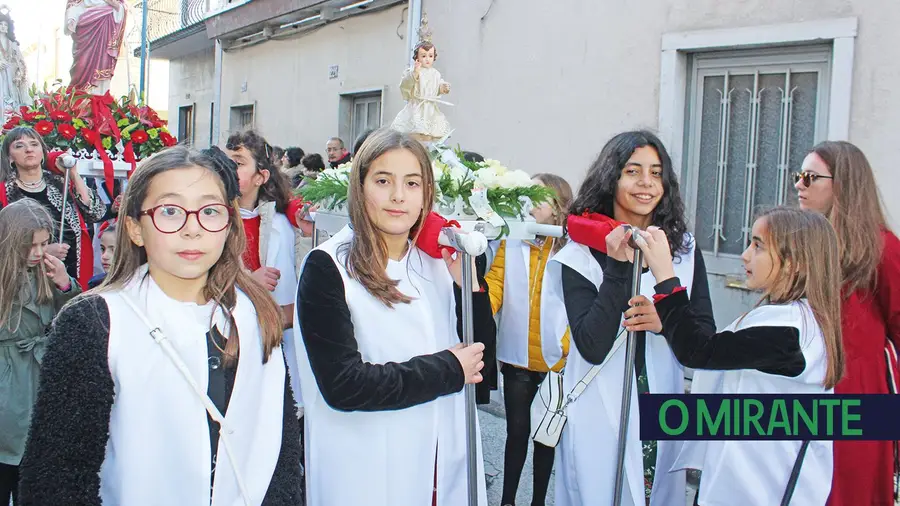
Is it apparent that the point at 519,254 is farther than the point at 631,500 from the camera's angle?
Yes

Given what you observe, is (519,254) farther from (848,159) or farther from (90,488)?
(90,488)

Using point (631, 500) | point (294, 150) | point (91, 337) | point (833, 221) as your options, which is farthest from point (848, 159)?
point (294, 150)

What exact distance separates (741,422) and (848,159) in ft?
3.78

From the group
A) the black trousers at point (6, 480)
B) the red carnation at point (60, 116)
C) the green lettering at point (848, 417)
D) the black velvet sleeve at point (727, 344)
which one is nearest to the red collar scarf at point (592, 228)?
the black velvet sleeve at point (727, 344)

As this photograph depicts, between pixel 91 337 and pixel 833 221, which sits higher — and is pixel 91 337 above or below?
below

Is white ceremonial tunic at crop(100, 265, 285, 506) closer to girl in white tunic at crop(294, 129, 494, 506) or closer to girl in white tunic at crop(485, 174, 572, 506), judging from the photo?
girl in white tunic at crop(294, 129, 494, 506)

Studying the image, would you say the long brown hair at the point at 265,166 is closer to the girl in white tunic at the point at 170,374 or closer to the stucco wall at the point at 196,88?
the girl in white tunic at the point at 170,374

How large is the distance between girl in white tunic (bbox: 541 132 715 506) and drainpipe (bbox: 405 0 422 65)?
6.21 meters

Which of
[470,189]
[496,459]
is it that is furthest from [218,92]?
[470,189]

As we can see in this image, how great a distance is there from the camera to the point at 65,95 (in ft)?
18.1

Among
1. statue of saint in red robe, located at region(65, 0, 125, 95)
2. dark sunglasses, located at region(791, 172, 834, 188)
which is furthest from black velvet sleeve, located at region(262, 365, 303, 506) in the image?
statue of saint in red robe, located at region(65, 0, 125, 95)

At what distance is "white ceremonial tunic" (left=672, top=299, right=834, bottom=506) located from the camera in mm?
2418

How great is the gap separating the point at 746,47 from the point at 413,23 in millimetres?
4200

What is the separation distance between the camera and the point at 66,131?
498 cm
